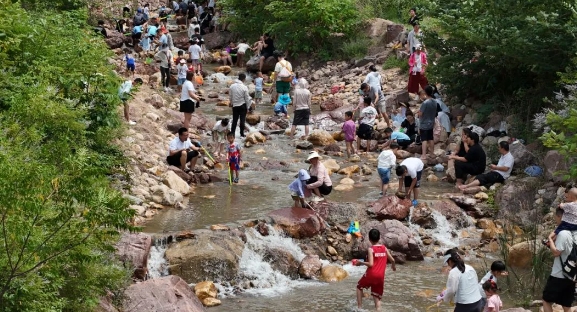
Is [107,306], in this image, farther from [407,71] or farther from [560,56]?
[407,71]

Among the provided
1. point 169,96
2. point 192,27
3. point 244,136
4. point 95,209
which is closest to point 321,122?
point 244,136

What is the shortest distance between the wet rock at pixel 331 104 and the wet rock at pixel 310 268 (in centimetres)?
957

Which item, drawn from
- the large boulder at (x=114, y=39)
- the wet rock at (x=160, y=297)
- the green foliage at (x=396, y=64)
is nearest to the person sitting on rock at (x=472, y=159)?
the wet rock at (x=160, y=297)

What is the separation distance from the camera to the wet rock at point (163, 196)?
1509 centimetres

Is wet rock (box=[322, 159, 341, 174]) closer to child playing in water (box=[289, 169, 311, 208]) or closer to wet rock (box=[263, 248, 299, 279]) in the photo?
child playing in water (box=[289, 169, 311, 208])

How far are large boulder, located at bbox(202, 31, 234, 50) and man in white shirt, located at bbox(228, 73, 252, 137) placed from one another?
12620 mm

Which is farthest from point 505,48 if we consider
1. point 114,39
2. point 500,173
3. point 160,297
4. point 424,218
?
point 114,39

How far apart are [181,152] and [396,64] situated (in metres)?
9.42

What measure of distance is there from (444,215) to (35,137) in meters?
8.35

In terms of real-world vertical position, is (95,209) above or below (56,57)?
below

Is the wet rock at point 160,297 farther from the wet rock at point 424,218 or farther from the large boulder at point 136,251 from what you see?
the wet rock at point 424,218

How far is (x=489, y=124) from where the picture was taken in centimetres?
1873

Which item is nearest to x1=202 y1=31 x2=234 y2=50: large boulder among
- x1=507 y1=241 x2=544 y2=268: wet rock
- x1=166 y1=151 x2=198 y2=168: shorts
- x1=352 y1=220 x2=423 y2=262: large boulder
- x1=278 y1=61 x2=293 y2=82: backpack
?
x1=278 y1=61 x2=293 y2=82: backpack

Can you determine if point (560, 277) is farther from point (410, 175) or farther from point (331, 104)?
point (331, 104)
